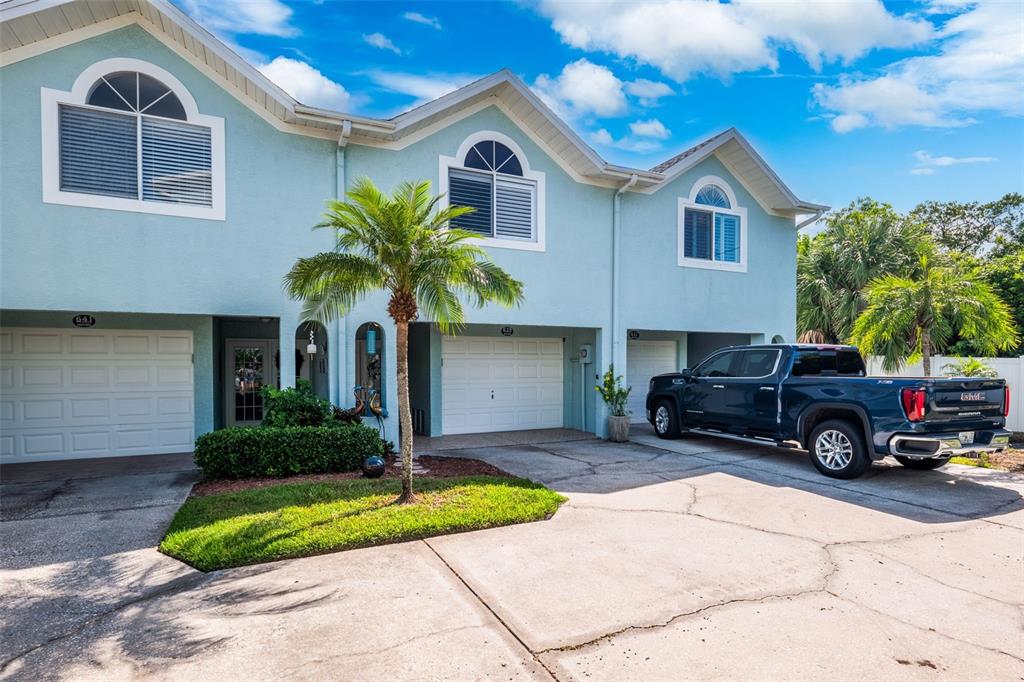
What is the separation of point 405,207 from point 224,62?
452 cm

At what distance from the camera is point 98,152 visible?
812 centimetres

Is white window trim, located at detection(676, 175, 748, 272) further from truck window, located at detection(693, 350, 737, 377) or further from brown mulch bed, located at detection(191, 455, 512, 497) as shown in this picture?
brown mulch bed, located at detection(191, 455, 512, 497)

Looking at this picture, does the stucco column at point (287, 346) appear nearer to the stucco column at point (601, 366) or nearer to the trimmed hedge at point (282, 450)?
the trimmed hedge at point (282, 450)

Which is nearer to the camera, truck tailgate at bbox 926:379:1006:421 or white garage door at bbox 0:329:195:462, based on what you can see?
truck tailgate at bbox 926:379:1006:421

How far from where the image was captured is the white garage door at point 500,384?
1288 centimetres

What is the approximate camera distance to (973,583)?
4.94 m

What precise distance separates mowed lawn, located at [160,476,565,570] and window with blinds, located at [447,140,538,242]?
5.17m

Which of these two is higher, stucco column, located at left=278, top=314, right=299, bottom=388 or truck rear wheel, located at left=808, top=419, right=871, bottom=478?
stucco column, located at left=278, top=314, right=299, bottom=388

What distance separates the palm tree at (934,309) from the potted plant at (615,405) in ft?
16.2

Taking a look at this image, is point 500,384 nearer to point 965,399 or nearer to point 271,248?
point 271,248

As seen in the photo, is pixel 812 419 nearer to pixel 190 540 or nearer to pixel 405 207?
pixel 405 207

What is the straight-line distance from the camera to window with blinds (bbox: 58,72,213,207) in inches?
315

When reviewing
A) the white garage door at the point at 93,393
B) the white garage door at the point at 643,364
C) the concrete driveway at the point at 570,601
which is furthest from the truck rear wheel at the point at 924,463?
the white garage door at the point at 93,393

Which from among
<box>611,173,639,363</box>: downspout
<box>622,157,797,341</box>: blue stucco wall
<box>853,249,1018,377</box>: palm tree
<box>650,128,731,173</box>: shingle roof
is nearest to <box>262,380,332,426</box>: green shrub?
<box>611,173,639,363</box>: downspout
